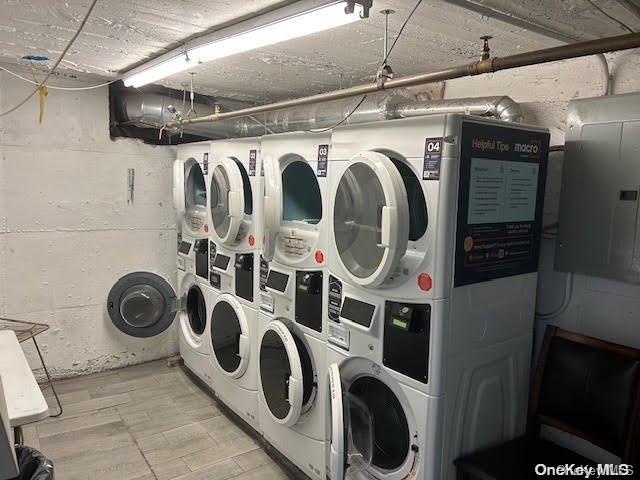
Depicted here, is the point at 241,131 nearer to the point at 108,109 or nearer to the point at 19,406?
the point at 108,109

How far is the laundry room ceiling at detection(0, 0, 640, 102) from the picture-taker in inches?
73.2

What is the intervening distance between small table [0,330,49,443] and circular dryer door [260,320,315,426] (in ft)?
3.66

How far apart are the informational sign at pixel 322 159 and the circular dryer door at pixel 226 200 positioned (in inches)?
28.6

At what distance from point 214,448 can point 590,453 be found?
2.07m

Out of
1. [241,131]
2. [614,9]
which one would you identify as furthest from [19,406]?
[241,131]

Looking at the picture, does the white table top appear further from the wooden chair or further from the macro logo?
the macro logo

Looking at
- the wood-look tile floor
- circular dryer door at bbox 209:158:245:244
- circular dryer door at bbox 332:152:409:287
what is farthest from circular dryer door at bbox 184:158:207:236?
circular dryer door at bbox 332:152:409:287

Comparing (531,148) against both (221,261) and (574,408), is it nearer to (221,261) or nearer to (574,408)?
(574,408)

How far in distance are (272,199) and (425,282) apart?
1.03 m

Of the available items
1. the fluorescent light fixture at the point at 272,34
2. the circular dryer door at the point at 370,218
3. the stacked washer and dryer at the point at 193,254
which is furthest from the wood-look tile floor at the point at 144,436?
the fluorescent light fixture at the point at 272,34

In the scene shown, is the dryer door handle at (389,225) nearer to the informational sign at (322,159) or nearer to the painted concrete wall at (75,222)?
the informational sign at (322,159)

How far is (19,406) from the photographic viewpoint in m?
1.66

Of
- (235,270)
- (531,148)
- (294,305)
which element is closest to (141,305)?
(235,270)

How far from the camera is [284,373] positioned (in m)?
2.59
